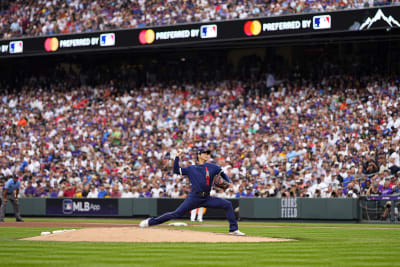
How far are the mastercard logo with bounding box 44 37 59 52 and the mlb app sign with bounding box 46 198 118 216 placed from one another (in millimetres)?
9400

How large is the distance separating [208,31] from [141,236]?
19.5m

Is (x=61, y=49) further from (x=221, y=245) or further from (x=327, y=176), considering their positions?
(x=221, y=245)

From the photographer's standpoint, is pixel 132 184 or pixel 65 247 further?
pixel 132 184

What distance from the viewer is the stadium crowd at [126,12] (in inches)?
1199

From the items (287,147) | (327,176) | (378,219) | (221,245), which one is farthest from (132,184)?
(221,245)

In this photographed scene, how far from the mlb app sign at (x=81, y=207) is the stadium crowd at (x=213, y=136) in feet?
1.92

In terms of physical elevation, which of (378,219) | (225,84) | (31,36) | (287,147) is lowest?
(378,219)

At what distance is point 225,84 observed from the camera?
33750mm

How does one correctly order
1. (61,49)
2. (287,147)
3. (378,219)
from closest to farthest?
(378,219) → (287,147) → (61,49)

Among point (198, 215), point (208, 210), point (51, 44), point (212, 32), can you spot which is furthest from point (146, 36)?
point (198, 215)

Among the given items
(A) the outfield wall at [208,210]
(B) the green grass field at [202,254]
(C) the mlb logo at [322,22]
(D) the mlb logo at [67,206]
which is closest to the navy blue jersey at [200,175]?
(B) the green grass field at [202,254]

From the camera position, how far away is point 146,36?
1323 inches

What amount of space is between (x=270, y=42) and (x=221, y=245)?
70.7ft

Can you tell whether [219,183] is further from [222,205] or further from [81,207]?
[81,207]
